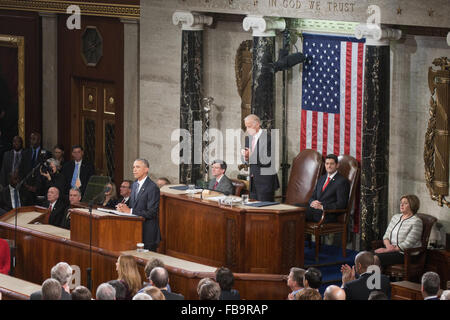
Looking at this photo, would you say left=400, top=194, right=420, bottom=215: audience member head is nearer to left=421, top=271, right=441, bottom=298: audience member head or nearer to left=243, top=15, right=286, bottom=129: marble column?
left=243, top=15, right=286, bottom=129: marble column

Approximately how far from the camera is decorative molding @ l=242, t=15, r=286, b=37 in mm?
13453

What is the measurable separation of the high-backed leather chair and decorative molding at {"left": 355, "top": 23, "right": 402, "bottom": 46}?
184 centimetres

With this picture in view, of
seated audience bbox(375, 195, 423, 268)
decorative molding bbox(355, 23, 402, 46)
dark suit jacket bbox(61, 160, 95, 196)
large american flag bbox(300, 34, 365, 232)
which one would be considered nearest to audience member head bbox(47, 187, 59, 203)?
dark suit jacket bbox(61, 160, 95, 196)

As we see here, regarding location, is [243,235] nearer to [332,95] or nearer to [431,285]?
[332,95]

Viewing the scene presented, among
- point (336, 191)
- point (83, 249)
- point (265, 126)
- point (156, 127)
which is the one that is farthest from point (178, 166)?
point (83, 249)

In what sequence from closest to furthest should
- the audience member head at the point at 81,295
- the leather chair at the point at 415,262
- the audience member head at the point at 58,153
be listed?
the audience member head at the point at 81,295
the leather chair at the point at 415,262
the audience member head at the point at 58,153

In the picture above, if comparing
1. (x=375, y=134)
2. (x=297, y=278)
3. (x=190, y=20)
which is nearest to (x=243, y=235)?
(x=375, y=134)

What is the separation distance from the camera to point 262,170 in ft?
41.2

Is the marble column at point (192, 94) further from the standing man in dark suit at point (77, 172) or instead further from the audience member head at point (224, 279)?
the audience member head at point (224, 279)

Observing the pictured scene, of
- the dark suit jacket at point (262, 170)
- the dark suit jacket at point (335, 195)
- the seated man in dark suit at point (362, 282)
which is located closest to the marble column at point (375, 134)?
the dark suit jacket at point (335, 195)

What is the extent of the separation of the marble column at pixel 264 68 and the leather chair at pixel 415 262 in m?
2.97

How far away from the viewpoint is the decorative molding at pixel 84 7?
15.4 meters

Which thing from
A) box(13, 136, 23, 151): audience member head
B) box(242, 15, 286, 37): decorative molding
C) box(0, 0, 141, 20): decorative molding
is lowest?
box(13, 136, 23, 151): audience member head

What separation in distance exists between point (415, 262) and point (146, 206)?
10.3 feet
